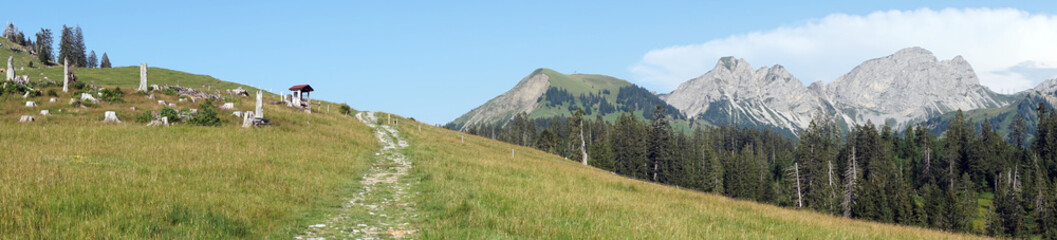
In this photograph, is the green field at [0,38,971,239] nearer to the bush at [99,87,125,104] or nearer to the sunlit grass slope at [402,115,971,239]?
the sunlit grass slope at [402,115,971,239]

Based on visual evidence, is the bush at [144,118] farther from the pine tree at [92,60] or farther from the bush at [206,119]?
the pine tree at [92,60]

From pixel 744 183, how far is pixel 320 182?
101m

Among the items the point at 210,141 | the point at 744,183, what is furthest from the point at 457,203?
the point at 744,183

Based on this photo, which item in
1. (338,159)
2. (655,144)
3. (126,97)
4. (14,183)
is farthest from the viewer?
(655,144)

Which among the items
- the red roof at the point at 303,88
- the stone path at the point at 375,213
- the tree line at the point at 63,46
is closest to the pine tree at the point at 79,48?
the tree line at the point at 63,46

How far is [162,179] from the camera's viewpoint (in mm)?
13602

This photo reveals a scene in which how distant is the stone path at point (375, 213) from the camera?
10.4 meters

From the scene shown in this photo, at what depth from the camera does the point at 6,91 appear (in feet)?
119

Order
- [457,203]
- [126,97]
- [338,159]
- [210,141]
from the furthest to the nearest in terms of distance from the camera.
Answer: [126,97]
[210,141]
[338,159]
[457,203]

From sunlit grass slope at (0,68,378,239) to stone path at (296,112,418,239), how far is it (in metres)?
0.47

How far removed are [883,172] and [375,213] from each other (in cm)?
12815

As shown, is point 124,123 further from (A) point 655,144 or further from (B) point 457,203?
(A) point 655,144

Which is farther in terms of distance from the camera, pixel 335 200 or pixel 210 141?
pixel 210 141

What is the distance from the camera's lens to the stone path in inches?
408
